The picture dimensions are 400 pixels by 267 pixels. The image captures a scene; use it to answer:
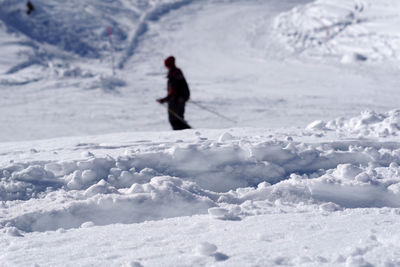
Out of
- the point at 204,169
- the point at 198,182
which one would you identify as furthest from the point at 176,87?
the point at 198,182

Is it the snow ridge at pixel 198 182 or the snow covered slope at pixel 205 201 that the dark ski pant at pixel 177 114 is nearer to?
the snow covered slope at pixel 205 201

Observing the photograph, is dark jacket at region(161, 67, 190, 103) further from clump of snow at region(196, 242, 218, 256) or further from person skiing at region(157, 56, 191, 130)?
clump of snow at region(196, 242, 218, 256)

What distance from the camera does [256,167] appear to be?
4.99m

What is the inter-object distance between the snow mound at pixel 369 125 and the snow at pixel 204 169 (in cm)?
3


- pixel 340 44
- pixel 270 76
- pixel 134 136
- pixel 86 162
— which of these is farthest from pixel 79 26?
pixel 86 162

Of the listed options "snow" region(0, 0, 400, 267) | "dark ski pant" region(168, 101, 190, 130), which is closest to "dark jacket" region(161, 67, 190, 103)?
"dark ski pant" region(168, 101, 190, 130)

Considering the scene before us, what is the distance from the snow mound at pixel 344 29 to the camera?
56.4ft

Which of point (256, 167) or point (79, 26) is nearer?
point (256, 167)

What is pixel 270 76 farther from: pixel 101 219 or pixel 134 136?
pixel 101 219

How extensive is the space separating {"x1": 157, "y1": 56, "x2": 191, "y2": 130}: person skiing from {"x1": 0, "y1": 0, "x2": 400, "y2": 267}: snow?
4.32 ft

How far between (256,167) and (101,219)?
1700mm

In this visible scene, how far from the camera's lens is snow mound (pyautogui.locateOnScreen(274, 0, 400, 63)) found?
1719 cm

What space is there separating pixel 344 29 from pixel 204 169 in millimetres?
15772

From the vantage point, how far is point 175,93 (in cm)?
823
